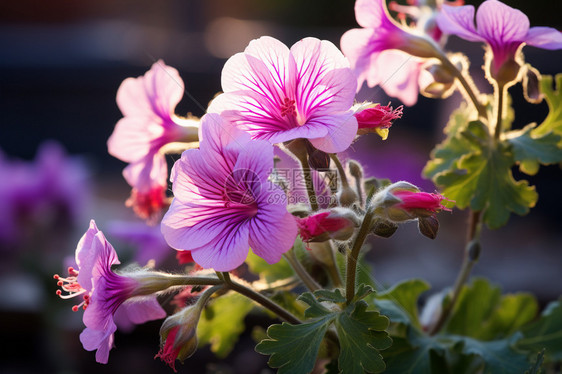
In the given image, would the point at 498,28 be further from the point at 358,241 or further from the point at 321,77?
the point at 358,241

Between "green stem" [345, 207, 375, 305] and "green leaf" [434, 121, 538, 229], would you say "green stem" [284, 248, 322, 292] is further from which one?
"green leaf" [434, 121, 538, 229]

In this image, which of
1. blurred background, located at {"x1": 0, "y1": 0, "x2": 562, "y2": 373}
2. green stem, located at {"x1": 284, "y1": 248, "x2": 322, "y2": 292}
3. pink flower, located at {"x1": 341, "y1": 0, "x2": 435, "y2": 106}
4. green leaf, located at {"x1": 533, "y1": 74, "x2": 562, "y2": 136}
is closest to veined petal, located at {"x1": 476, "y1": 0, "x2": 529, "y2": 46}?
pink flower, located at {"x1": 341, "y1": 0, "x2": 435, "y2": 106}

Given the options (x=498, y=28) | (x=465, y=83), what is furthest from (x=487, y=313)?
(x=498, y=28)

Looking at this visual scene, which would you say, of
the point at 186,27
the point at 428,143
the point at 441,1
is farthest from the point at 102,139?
the point at 441,1

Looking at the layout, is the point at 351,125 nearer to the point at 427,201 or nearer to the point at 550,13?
the point at 427,201

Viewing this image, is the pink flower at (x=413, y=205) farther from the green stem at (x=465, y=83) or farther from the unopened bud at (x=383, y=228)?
the green stem at (x=465, y=83)
